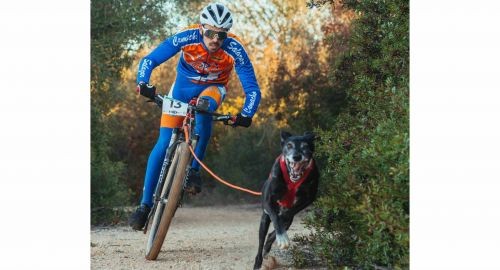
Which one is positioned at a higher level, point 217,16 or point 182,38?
point 217,16

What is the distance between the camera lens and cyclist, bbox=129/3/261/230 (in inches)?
239

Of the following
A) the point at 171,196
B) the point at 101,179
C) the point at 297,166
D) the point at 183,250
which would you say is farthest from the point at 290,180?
the point at 101,179

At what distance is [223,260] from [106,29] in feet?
20.0

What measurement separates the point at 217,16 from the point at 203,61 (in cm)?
56

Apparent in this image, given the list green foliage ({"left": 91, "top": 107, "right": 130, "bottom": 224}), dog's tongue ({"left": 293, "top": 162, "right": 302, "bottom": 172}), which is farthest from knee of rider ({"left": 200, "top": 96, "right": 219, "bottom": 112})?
green foliage ({"left": 91, "top": 107, "right": 130, "bottom": 224})

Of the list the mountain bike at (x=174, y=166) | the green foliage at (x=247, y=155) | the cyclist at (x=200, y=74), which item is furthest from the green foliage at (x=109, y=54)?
the mountain bike at (x=174, y=166)

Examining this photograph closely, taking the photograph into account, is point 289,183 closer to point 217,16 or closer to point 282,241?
point 282,241

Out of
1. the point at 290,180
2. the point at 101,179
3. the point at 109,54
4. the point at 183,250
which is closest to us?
the point at 290,180

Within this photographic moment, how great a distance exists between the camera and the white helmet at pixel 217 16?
5.98 metres

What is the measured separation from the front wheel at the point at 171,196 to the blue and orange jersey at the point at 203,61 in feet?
1.91

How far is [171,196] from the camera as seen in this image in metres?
6.08
